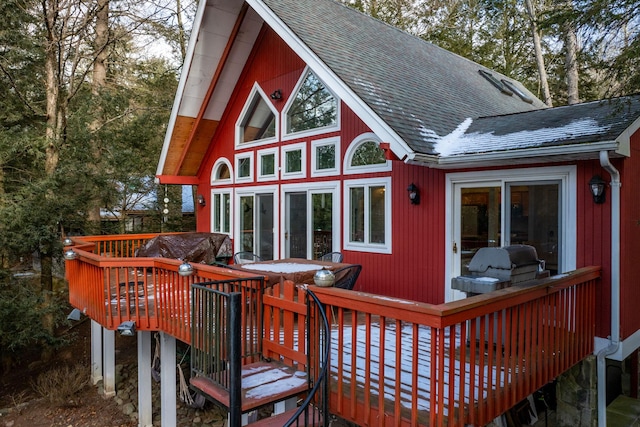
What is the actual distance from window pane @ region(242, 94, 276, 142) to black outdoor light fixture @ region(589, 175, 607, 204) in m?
5.58

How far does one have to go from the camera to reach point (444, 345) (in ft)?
10.6

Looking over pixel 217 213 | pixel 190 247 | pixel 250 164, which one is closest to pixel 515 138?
pixel 250 164

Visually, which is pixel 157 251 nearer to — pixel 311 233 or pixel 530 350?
pixel 311 233

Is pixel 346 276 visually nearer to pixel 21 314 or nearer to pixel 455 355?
pixel 455 355

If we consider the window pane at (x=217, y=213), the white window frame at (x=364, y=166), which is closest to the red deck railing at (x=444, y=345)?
the white window frame at (x=364, y=166)

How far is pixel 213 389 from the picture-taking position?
3.26m

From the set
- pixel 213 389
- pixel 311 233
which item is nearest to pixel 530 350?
pixel 213 389

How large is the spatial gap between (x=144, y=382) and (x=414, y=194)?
5395 millimetres

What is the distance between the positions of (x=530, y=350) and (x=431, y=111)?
4.23m

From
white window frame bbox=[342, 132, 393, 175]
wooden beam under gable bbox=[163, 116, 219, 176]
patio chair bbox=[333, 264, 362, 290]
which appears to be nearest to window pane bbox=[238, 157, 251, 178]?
wooden beam under gable bbox=[163, 116, 219, 176]

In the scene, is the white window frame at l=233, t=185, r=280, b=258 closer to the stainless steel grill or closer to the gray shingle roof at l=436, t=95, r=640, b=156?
the gray shingle roof at l=436, t=95, r=640, b=156

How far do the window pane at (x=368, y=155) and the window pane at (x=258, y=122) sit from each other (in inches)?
87.2

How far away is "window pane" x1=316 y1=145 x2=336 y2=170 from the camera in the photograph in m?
7.45

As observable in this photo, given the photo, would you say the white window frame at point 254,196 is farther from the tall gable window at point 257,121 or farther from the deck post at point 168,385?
the deck post at point 168,385
